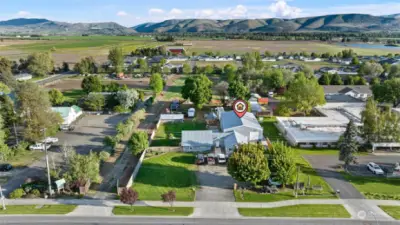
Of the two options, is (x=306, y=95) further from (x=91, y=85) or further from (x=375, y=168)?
(x=91, y=85)

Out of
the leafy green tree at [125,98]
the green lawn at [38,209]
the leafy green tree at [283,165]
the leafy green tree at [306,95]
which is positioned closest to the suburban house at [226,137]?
the leafy green tree at [283,165]

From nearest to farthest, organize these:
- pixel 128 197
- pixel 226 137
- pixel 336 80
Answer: pixel 128 197, pixel 226 137, pixel 336 80

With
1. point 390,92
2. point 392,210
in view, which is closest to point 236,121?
point 392,210

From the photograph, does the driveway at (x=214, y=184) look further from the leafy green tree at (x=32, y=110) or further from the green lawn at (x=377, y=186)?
the leafy green tree at (x=32, y=110)

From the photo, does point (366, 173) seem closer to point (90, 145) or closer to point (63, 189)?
point (63, 189)

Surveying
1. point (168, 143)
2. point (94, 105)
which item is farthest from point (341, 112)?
point (94, 105)
